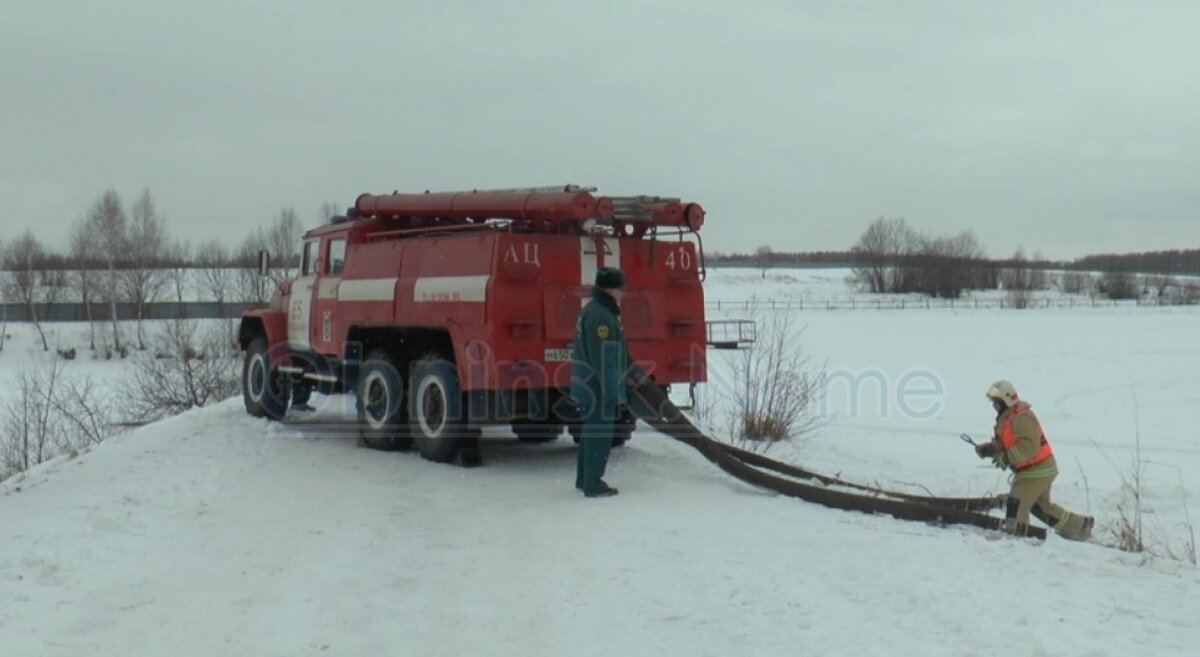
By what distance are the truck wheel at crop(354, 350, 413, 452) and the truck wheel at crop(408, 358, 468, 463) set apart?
0.47 metres

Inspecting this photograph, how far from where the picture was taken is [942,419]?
906 inches

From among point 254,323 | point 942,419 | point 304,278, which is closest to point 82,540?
point 304,278

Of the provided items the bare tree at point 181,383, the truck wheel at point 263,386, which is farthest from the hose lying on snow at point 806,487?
the bare tree at point 181,383

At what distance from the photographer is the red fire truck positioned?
32.4ft

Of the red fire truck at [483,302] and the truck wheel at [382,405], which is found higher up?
the red fire truck at [483,302]

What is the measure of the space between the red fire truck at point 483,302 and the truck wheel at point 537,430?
3 centimetres

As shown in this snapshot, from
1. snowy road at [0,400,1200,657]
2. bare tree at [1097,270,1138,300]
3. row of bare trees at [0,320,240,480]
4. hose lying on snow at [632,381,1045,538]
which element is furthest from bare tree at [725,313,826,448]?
bare tree at [1097,270,1138,300]

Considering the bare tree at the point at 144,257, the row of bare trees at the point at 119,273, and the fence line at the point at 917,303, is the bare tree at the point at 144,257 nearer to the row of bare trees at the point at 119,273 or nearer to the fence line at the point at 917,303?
the row of bare trees at the point at 119,273

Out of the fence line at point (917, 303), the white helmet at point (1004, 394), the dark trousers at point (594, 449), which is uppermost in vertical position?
the white helmet at point (1004, 394)

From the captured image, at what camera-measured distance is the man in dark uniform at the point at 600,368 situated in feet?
29.4

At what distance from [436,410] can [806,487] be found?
163 inches

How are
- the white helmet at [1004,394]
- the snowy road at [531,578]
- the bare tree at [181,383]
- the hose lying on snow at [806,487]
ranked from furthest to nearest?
the bare tree at [181,383], the white helmet at [1004,394], the hose lying on snow at [806,487], the snowy road at [531,578]

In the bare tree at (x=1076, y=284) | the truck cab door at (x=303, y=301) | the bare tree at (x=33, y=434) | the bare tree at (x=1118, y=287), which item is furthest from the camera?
the bare tree at (x=1076, y=284)

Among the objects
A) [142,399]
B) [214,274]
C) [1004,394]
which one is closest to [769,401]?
[1004,394]
